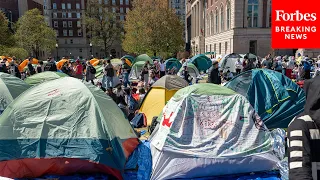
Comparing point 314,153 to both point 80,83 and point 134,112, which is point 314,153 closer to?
point 80,83

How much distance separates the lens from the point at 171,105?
241 inches

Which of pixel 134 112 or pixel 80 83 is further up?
pixel 80 83

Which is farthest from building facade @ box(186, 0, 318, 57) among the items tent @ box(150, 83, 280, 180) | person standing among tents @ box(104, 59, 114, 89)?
tent @ box(150, 83, 280, 180)

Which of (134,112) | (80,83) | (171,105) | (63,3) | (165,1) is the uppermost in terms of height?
(63,3)

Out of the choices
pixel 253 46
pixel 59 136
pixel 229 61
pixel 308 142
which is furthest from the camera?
pixel 253 46

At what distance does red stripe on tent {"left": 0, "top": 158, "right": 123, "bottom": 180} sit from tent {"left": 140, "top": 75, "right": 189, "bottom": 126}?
12.4ft

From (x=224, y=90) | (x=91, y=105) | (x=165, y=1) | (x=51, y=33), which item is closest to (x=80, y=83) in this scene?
(x=91, y=105)

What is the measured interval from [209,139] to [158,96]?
4.19 metres

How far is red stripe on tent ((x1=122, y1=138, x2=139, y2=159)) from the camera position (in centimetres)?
619

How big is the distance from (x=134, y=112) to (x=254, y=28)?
3317cm

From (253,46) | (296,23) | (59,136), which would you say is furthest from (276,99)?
(253,46)

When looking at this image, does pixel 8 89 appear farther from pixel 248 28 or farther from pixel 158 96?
pixel 248 28

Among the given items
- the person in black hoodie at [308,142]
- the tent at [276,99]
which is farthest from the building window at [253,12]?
the person in black hoodie at [308,142]

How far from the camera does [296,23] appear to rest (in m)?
4.96
